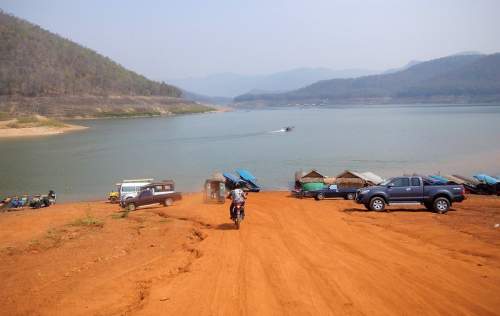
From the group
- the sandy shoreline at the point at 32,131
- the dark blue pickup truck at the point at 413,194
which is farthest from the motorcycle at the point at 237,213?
the sandy shoreline at the point at 32,131

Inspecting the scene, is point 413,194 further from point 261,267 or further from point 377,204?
point 261,267

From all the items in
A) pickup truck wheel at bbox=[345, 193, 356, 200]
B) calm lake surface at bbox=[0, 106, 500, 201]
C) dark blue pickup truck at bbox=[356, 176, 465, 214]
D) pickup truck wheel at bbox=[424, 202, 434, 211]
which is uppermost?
dark blue pickup truck at bbox=[356, 176, 465, 214]

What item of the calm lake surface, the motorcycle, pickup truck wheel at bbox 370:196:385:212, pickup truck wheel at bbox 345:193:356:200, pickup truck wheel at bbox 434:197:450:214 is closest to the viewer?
the motorcycle

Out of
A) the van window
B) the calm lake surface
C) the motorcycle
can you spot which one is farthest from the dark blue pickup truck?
the calm lake surface

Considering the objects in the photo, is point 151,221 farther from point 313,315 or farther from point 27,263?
point 313,315

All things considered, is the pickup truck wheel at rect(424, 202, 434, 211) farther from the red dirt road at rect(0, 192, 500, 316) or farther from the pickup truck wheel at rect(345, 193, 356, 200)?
the pickup truck wheel at rect(345, 193, 356, 200)

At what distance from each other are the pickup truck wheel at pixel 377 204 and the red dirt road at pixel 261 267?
170cm

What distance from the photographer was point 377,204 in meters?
21.6

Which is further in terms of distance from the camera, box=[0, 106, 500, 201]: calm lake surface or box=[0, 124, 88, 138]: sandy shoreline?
box=[0, 124, 88, 138]: sandy shoreline

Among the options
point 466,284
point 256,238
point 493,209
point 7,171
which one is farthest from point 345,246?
point 7,171

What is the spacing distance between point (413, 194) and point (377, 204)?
1.64m

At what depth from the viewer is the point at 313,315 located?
8336mm

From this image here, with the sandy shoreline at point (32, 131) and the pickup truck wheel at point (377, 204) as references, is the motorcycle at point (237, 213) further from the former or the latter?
the sandy shoreline at point (32, 131)

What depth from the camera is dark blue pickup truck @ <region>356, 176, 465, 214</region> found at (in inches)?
825
